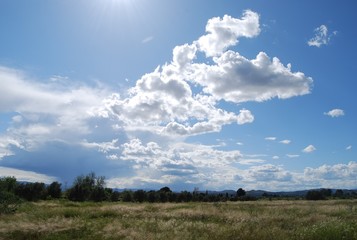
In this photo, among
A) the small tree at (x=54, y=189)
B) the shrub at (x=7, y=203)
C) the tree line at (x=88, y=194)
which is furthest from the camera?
the small tree at (x=54, y=189)

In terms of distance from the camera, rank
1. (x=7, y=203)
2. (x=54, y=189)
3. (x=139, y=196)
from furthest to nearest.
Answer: (x=139, y=196), (x=54, y=189), (x=7, y=203)

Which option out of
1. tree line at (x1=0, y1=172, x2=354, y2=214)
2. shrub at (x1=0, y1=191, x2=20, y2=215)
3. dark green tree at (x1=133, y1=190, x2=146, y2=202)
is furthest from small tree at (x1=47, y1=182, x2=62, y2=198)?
shrub at (x1=0, y1=191, x2=20, y2=215)

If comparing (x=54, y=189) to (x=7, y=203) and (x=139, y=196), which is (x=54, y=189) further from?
(x=7, y=203)

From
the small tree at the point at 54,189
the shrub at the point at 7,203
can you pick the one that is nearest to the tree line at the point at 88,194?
the small tree at the point at 54,189

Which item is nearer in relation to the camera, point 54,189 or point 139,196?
point 54,189

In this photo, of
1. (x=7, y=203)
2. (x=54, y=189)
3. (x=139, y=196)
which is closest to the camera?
(x=7, y=203)

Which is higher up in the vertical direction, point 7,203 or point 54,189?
point 54,189

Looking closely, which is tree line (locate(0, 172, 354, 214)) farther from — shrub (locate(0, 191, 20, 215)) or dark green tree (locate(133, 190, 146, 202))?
shrub (locate(0, 191, 20, 215))

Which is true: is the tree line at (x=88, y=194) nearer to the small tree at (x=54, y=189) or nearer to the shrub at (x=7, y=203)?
the small tree at (x=54, y=189)

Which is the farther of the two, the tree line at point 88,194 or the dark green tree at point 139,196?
the dark green tree at point 139,196

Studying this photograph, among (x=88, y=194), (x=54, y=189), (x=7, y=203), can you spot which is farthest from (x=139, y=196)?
(x=7, y=203)

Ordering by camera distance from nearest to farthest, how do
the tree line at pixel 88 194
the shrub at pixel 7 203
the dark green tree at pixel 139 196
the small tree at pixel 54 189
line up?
the shrub at pixel 7 203 → the tree line at pixel 88 194 → the small tree at pixel 54 189 → the dark green tree at pixel 139 196

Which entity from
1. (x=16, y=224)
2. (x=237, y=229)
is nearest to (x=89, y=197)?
(x=16, y=224)

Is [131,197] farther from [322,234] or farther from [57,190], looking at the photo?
[322,234]
